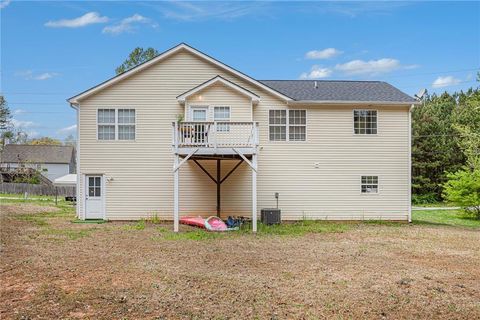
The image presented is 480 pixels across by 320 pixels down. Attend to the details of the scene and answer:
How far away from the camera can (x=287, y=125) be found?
17.7 metres

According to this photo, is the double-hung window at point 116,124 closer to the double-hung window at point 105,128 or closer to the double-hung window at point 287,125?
the double-hung window at point 105,128

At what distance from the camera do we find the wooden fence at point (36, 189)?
1609 inches

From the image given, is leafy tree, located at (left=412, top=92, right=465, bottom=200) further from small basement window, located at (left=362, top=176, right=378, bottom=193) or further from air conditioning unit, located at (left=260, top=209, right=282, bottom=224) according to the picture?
air conditioning unit, located at (left=260, top=209, right=282, bottom=224)

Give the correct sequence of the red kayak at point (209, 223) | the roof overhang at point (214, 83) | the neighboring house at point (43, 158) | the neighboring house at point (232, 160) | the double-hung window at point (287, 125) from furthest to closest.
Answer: the neighboring house at point (43, 158) < the double-hung window at point (287, 125) < the neighboring house at point (232, 160) < the roof overhang at point (214, 83) < the red kayak at point (209, 223)

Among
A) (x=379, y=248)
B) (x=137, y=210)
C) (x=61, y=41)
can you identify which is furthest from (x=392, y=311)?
(x=61, y=41)

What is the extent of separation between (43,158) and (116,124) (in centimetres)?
4187

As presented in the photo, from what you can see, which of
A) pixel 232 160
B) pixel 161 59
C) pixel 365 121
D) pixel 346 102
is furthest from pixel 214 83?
pixel 365 121

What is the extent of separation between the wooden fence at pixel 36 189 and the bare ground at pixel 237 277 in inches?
1163

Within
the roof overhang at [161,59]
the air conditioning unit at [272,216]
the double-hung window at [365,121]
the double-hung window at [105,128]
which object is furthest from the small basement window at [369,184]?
the double-hung window at [105,128]

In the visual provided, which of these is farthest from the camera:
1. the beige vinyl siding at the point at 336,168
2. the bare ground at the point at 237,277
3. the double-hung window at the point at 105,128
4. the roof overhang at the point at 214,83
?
the beige vinyl siding at the point at 336,168

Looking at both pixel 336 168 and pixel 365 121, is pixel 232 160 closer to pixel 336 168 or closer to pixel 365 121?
pixel 336 168

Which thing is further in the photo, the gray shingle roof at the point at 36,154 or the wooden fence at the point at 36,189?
the gray shingle roof at the point at 36,154

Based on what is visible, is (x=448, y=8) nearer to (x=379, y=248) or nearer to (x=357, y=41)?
(x=357, y=41)

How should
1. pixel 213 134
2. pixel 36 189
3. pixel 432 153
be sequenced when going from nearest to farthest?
pixel 213 134 → pixel 432 153 → pixel 36 189
